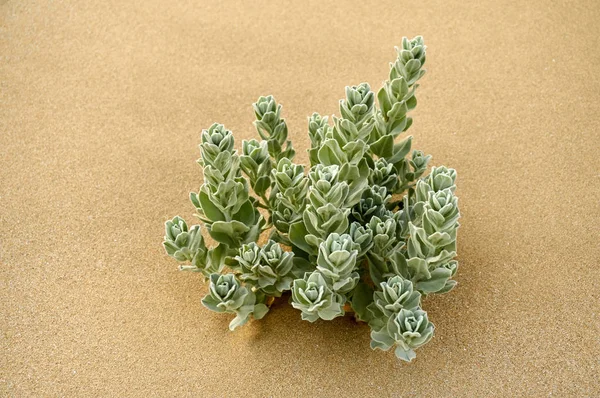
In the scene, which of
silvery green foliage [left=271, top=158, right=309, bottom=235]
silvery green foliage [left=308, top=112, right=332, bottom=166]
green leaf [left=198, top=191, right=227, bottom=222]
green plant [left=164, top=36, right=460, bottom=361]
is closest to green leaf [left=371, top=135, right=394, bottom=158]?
green plant [left=164, top=36, right=460, bottom=361]

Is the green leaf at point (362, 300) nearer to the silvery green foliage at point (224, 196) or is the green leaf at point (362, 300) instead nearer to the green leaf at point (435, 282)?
the green leaf at point (435, 282)

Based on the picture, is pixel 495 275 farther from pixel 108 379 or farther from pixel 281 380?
pixel 108 379

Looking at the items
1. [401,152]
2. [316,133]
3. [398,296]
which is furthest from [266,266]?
[401,152]

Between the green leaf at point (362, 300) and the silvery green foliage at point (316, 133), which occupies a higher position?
the silvery green foliage at point (316, 133)

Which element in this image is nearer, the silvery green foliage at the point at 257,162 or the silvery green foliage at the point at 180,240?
the silvery green foliage at the point at 180,240

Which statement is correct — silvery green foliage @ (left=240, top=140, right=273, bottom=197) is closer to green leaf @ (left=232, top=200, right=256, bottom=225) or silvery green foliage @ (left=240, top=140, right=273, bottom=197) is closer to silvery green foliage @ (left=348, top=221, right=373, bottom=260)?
green leaf @ (left=232, top=200, right=256, bottom=225)

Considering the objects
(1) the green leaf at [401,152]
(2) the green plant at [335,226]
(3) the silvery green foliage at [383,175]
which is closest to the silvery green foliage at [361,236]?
(2) the green plant at [335,226]

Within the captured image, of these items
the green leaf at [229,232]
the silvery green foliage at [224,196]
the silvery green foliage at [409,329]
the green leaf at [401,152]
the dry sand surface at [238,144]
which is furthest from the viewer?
the green leaf at [401,152]

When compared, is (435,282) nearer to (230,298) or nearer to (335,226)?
(335,226)
